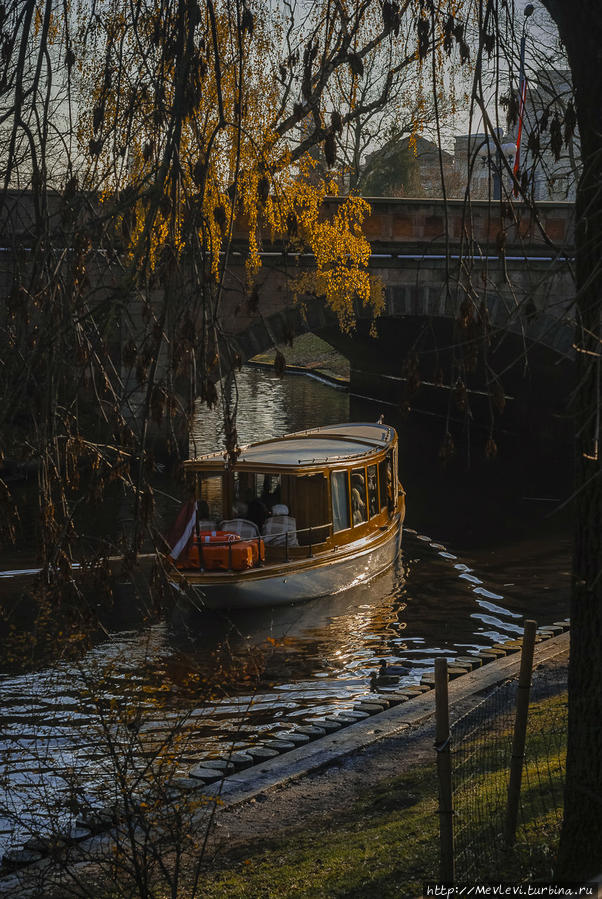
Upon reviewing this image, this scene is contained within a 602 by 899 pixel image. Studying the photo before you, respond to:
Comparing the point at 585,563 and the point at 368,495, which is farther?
the point at 368,495

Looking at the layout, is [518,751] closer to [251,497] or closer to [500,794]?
[500,794]

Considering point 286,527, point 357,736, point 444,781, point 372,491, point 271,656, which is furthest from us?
point 372,491

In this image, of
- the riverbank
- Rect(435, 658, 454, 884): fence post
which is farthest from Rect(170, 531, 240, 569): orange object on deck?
Rect(435, 658, 454, 884): fence post

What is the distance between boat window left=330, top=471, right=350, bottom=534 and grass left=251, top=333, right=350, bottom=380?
128ft

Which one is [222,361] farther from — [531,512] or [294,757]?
[531,512]

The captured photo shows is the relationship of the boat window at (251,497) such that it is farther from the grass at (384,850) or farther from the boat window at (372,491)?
the grass at (384,850)

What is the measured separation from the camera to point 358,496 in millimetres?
17812

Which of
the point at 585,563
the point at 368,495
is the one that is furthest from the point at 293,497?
the point at 585,563

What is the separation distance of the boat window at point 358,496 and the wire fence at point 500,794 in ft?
27.6

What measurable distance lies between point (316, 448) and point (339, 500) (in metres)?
1.33

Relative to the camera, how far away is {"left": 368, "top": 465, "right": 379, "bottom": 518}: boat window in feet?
59.8

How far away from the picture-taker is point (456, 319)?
4.61 m

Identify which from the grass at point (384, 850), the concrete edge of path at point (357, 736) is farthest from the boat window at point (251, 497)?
the grass at point (384, 850)

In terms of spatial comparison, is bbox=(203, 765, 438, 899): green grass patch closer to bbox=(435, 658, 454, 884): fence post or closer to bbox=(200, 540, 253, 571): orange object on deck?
bbox=(435, 658, 454, 884): fence post
